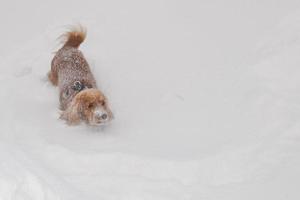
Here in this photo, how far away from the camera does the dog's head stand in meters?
5.92

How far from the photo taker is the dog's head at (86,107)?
19.4 feet

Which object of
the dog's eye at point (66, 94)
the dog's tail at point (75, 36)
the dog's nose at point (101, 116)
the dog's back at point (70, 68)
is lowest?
the dog's nose at point (101, 116)

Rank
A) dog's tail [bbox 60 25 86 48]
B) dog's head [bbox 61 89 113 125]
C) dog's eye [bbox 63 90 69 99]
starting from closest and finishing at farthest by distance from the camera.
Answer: dog's head [bbox 61 89 113 125] → dog's eye [bbox 63 90 69 99] → dog's tail [bbox 60 25 86 48]

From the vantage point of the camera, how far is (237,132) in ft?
17.9

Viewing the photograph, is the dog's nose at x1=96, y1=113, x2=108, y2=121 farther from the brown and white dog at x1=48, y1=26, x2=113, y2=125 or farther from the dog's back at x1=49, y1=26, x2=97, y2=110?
the dog's back at x1=49, y1=26, x2=97, y2=110

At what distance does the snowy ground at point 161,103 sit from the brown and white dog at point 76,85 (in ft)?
0.48

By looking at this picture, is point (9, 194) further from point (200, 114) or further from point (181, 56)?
point (181, 56)

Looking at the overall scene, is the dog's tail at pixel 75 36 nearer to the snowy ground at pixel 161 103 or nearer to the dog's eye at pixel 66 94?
the snowy ground at pixel 161 103

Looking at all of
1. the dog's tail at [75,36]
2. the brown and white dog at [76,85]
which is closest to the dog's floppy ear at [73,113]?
the brown and white dog at [76,85]

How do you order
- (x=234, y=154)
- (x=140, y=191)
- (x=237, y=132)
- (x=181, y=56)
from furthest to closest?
(x=181, y=56) < (x=237, y=132) < (x=234, y=154) < (x=140, y=191)

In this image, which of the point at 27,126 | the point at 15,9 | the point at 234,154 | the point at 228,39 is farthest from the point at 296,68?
the point at 15,9

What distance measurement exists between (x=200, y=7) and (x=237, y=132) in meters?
2.82

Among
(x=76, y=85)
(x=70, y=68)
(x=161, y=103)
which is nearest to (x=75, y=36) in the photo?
(x=70, y=68)

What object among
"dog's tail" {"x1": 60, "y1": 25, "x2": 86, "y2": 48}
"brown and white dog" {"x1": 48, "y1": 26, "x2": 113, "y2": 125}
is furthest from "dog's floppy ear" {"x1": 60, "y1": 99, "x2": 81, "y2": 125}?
"dog's tail" {"x1": 60, "y1": 25, "x2": 86, "y2": 48}
